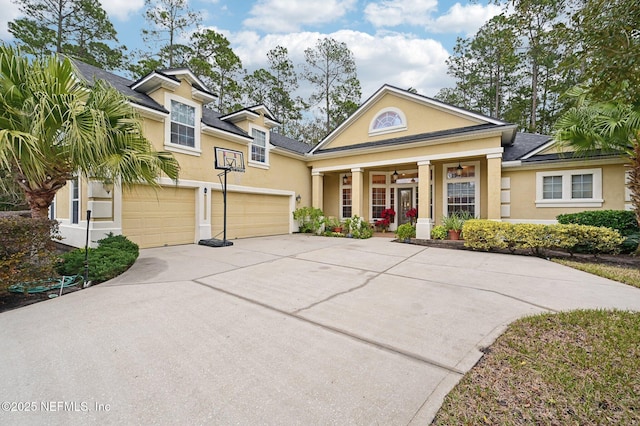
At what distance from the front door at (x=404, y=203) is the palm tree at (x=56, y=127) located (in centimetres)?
1132

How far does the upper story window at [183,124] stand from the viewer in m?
8.79

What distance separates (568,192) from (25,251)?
14.4 m

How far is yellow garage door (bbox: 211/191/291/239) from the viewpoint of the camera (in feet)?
33.5

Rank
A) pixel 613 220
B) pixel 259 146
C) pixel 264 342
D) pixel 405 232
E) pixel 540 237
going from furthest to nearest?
pixel 259 146, pixel 405 232, pixel 613 220, pixel 540 237, pixel 264 342

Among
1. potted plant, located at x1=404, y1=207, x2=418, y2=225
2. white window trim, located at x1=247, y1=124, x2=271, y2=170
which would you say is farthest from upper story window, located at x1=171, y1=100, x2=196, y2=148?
potted plant, located at x1=404, y1=207, x2=418, y2=225

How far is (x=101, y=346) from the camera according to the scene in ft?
8.77

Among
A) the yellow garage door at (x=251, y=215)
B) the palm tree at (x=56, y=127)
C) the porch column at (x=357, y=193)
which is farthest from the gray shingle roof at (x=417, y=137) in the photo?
the palm tree at (x=56, y=127)

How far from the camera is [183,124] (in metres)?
9.07

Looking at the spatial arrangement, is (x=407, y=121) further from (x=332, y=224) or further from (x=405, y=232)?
(x=332, y=224)

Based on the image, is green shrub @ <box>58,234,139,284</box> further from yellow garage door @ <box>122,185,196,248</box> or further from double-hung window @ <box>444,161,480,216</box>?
double-hung window @ <box>444,161,480,216</box>

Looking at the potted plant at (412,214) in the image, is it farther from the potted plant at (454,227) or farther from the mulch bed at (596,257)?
the mulch bed at (596,257)

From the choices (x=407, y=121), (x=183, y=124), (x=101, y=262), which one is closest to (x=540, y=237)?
(x=407, y=121)

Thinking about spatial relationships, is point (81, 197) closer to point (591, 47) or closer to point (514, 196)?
point (591, 47)

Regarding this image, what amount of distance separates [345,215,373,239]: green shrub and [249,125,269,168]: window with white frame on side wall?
4714 mm
